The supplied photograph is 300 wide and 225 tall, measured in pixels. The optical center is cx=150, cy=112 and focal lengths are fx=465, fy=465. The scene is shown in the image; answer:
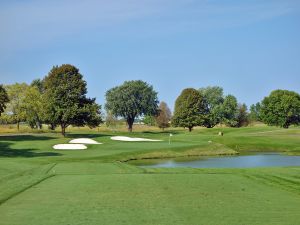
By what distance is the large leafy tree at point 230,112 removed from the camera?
123625 millimetres

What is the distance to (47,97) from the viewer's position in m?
61.9

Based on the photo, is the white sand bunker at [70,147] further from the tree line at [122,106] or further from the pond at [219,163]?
the tree line at [122,106]

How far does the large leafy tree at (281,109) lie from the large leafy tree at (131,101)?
85.6 feet

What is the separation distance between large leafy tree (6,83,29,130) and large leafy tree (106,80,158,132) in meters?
22.6

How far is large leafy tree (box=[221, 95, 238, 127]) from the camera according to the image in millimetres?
123625

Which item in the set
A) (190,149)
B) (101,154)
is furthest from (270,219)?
(190,149)

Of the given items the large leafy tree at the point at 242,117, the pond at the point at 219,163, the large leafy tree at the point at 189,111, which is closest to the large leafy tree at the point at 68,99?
the pond at the point at 219,163

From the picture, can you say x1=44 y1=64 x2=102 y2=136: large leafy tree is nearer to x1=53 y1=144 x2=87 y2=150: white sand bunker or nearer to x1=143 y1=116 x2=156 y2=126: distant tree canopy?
x1=53 y1=144 x2=87 y2=150: white sand bunker

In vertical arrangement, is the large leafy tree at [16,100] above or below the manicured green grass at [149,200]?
above

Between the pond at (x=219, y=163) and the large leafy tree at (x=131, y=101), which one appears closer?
the pond at (x=219, y=163)

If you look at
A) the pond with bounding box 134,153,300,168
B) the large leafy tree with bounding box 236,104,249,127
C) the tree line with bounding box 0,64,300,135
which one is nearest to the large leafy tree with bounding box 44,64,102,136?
the tree line with bounding box 0,64,300,135

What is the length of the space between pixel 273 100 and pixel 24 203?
10247cm

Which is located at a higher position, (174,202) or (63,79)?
(63,79)

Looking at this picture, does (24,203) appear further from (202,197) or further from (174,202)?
(202,197)
